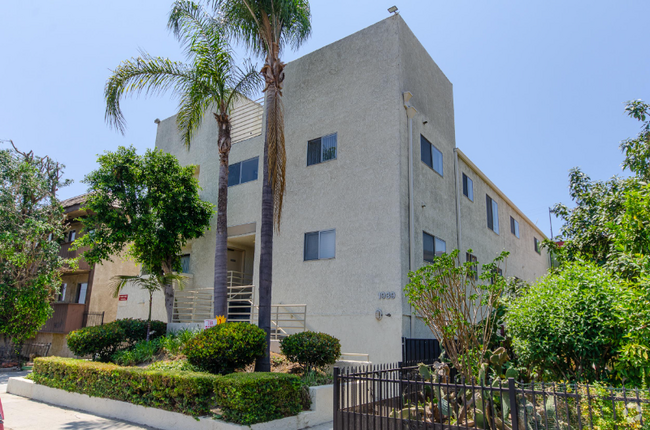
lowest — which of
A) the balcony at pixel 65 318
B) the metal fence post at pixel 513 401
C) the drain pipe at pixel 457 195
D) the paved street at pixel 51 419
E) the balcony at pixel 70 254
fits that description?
the paved street at pixel 51 419

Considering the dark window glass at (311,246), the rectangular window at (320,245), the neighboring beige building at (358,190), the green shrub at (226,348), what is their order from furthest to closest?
the dark window glass at (311,246) < the rectangular window at (320,245) < the neighboring beige building at (358,190) < the green shrub at (226,348)

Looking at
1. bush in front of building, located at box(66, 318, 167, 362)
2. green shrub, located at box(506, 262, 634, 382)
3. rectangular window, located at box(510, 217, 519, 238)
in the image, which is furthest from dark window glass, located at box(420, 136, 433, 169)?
bush in front of building, located at box(66, 318, 167, 362)

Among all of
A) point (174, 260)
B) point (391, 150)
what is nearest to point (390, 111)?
point (391, 150)

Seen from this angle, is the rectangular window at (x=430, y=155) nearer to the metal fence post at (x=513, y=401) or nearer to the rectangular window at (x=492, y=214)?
the rectangular window at (x=492, y=214)

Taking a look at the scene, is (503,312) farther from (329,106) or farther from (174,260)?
(174,260)

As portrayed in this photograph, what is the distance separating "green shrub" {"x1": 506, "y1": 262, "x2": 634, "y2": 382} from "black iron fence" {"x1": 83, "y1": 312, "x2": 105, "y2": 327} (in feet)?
72.2

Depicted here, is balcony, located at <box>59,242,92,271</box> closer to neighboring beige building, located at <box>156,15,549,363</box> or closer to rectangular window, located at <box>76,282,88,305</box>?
rectangular window, located at <box>76,282,88,305</box>

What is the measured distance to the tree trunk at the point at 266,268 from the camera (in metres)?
10.4

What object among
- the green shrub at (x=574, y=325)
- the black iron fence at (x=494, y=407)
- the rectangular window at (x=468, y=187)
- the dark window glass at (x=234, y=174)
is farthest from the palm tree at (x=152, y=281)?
the green shrub at (x=574, y=325)

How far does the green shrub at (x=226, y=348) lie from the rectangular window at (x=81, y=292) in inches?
708

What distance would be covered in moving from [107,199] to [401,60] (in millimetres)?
11244

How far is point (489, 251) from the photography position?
20156mm

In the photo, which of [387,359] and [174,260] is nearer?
[387,359]

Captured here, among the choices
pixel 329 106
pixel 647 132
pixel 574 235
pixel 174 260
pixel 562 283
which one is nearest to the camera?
pixel 562 283
